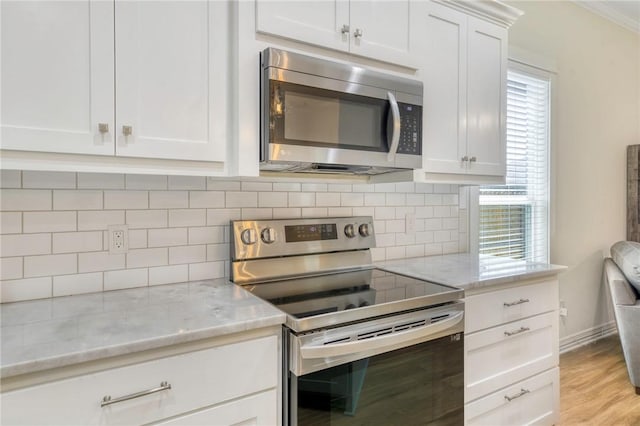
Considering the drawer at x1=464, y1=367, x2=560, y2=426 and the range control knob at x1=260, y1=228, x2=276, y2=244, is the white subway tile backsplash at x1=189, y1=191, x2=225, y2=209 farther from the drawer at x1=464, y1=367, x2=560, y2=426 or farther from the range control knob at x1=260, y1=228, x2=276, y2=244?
the drawer at x1=464, y1=367, x2=560, y2=426

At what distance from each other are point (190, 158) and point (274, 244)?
60 cm

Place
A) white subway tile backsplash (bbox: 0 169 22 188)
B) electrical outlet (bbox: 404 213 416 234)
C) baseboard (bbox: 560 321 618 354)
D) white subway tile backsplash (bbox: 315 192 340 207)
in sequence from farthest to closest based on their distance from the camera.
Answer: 1. baseboard (bbox: 560 321 618 354)
2. electrical outlet (bbox: 404 213 416 234)
3. white subway tile backsplash (bbox: 315 192 340 207)
4. white subway tile backsplash (bbox: 0 169 22 188)

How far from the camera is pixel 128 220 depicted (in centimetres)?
159

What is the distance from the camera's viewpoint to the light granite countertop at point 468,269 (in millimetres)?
1804

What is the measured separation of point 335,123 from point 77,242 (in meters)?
1.07

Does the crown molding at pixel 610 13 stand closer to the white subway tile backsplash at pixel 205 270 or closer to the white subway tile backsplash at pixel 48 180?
the white subway tile backsplash at pixel 205 270

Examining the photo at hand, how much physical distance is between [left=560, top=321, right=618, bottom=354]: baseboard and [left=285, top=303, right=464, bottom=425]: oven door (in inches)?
82.7

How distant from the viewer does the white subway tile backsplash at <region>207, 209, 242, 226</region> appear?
69.3 inches

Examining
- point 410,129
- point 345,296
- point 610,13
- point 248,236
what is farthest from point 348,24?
point 610,13

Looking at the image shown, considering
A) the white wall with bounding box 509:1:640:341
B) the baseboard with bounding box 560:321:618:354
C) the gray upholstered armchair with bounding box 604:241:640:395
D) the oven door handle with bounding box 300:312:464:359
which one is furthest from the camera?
the baseboard with bounding box 560:321:618:354

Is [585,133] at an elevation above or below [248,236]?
above

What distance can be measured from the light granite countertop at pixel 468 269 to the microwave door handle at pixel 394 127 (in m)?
0.59

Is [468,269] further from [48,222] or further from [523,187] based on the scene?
[48,222]

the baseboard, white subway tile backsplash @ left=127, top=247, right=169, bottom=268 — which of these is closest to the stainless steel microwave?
white subway tile backsplash @ left=127, top=247, right=169, bottom=268
